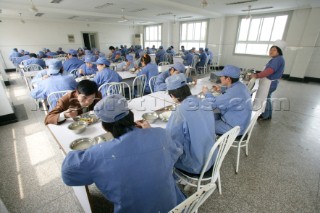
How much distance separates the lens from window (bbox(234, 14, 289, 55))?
6535mm

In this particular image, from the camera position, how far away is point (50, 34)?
10.0 m

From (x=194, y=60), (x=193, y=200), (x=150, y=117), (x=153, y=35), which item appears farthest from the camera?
(x=153, y=35)

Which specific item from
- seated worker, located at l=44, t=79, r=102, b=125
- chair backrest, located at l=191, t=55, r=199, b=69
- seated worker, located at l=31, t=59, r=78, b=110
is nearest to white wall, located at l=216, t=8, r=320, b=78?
chair backrest, located at l=191, t=55, r=199, b=69

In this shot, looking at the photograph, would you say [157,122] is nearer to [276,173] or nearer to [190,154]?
[190,154]

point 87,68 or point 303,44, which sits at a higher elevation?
point 303,44

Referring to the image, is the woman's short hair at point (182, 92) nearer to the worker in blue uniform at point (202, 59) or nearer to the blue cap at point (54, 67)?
the blue cap at point (54, 67)

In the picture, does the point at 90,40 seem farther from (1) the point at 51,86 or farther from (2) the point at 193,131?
(2) the point at 193,131

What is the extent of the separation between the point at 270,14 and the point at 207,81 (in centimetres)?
582

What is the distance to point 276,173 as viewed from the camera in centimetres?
196

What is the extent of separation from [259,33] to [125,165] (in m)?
8.57

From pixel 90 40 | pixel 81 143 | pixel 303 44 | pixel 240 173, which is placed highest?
pixel 90 40

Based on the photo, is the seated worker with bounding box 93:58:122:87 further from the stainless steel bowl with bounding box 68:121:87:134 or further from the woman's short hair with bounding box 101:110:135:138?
the woman's short hair with bounding box 101:110:135:138

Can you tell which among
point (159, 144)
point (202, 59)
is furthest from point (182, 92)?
point (202, 59)

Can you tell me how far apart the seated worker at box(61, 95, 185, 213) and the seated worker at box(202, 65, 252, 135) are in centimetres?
122
